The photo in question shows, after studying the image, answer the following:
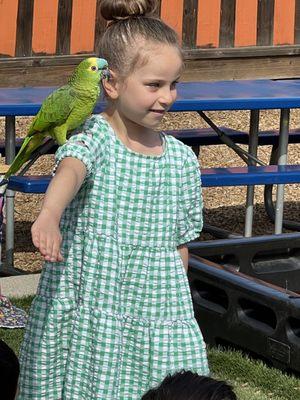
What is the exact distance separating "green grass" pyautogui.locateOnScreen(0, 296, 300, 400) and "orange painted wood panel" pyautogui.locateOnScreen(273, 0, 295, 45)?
631 centimetres

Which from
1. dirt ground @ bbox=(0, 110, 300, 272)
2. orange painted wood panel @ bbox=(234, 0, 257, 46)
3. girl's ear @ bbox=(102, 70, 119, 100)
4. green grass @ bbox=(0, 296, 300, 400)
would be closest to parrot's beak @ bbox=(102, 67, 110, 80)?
girl's ear @ bbox=(102, 70, 119, 100)

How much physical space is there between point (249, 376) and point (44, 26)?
578cm

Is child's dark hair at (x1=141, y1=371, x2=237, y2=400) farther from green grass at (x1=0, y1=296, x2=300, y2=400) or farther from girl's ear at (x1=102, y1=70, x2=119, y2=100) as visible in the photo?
green grass at (x1=0, y1=296, x2=300, y2=400)

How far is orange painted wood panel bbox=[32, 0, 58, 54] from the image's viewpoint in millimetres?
Answer: 10062

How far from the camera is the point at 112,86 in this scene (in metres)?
3.50

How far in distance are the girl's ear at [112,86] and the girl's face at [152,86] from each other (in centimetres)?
5

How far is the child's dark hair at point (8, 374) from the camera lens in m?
3.10

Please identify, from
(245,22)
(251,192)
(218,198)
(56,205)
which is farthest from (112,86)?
(245,22)

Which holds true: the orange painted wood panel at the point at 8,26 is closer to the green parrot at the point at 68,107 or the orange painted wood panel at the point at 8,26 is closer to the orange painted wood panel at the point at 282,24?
the orange painted wood panel at the point at 282,24

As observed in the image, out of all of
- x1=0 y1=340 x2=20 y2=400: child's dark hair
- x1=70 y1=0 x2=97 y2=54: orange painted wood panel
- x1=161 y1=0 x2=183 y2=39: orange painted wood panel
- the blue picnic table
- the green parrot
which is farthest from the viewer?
x1=161 y1=0 x2=183 y2=39: orange painted wood panel

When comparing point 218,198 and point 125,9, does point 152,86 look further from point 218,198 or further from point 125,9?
point 218,198

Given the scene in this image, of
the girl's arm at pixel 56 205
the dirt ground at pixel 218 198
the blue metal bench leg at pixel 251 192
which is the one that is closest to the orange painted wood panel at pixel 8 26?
the dirt ground at pixel 218 198

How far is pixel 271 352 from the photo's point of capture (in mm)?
4973

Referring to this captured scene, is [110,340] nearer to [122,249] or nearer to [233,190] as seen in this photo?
[122,249]
